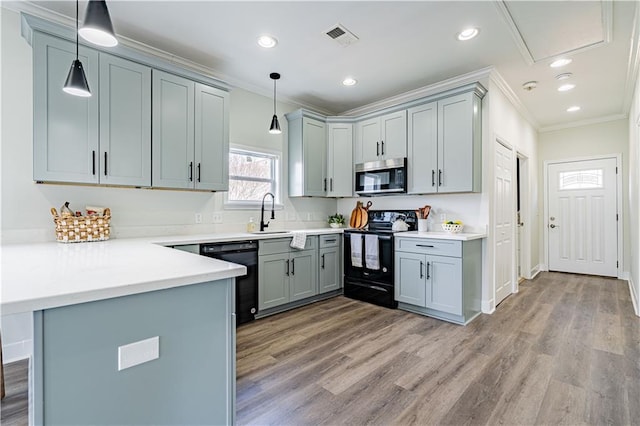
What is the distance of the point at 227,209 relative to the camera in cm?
367

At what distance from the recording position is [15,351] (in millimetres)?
2314

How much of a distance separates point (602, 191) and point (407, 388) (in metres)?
5.51

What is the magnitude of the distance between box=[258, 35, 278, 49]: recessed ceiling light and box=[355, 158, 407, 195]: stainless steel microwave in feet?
6.54

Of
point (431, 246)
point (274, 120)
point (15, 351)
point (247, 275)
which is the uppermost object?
point (274, 120)

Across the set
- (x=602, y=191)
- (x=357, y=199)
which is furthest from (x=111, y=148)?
(x=602, y=191)

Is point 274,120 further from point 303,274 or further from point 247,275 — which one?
point 303,274

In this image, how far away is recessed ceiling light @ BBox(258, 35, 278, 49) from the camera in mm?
2829

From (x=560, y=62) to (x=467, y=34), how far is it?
4.50 feet

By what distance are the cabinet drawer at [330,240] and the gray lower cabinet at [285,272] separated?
0.11 metres

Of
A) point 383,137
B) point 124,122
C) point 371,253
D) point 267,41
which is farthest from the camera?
point 383,137

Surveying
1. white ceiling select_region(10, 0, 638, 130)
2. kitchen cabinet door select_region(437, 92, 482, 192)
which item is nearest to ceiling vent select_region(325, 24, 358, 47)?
white ceiling select_region(10, 0, 638, 130)

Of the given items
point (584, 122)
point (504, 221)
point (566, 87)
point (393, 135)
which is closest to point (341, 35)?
point (393, 135)

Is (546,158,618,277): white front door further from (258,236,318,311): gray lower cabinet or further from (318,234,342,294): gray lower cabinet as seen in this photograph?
(258,236,318,311): gray lower cabinet

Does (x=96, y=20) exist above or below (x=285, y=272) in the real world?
above
